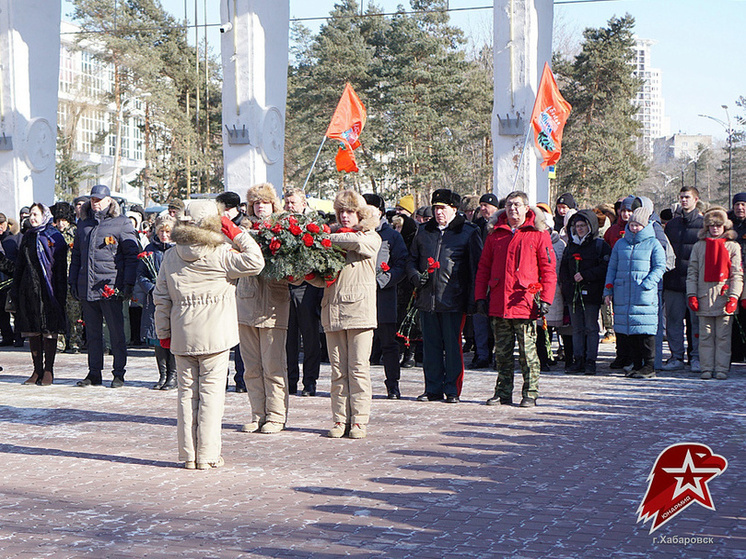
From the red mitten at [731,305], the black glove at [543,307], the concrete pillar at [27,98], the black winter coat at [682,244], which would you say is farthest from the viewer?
the concrete pillar at [27,98]

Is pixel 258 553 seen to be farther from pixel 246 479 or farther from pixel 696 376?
pixel 696 376

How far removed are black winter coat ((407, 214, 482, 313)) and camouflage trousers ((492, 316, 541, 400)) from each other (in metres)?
0.43

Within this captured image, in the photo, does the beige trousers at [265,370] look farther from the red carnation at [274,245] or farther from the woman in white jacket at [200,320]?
the woman in white jacket at [200,320]

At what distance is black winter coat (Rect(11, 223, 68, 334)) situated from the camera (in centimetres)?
1141

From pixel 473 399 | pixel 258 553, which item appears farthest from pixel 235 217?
pixel 258 553

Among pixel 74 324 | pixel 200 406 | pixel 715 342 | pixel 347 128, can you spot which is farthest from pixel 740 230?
pixel 74 324

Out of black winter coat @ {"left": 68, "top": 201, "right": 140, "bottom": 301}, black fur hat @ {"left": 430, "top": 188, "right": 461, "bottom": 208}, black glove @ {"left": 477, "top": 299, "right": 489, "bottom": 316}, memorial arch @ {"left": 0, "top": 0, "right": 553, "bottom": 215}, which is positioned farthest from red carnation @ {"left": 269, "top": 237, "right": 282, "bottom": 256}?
memorial arch @ {"left": 0, "top": 0, "right": 553, "bottom": 215}

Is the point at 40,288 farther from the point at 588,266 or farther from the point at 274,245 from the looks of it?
the point at 588,266

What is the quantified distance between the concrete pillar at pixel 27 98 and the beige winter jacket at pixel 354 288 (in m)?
17.0

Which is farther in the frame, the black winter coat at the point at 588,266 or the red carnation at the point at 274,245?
the black winter coat at the point at 588,266

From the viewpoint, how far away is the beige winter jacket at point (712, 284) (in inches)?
464

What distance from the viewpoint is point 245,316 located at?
8.50 m

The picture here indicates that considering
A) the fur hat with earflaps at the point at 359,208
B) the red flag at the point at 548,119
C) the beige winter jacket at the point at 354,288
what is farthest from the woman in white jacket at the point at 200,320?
the red flag at the point at 548,119

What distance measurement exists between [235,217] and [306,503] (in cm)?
519
